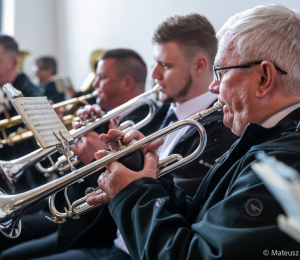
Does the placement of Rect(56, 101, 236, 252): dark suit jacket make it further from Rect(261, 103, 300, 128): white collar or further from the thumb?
Rect(261, 103, 300, 128): white collar

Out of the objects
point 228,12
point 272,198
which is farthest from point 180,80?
point 272,198

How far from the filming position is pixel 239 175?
81 cm

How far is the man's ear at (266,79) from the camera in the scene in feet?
2.96

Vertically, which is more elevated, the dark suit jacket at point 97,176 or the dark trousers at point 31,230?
the dark suit jacket at point 97,176

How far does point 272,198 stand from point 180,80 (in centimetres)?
110

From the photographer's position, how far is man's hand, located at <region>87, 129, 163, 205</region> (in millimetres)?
952

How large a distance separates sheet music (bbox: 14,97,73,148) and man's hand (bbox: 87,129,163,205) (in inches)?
6.6

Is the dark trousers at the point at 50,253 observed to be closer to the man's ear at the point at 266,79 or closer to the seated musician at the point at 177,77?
the seated musician at the point at 177,77

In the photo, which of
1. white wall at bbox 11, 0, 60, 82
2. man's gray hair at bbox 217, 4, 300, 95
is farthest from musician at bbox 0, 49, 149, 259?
white wall at bbox 11, 0, 60, 82

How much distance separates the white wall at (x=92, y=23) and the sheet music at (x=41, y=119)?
1.33m

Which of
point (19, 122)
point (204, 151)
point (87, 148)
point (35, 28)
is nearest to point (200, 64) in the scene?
point (204, 151)

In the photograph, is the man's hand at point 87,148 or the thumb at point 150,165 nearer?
the thumb at point 150,165

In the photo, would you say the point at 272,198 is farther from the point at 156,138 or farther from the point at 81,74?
the point at 81,74

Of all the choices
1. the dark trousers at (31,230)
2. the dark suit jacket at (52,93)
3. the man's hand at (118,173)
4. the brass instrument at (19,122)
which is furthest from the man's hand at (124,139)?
the dark suit jacket at (52,93)
